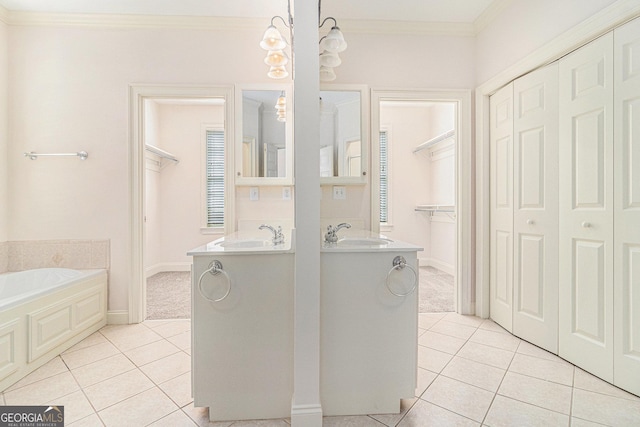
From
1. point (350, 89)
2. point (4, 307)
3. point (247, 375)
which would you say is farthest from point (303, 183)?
point (4, 307)

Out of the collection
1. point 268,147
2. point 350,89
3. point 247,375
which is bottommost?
point 247,375

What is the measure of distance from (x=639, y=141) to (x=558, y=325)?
3.87ft

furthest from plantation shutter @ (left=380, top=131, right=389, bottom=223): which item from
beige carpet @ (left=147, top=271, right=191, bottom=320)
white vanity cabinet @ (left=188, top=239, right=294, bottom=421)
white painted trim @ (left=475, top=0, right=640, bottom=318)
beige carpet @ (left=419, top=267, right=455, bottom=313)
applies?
white vanity cabinet @ (left=188, top=239, right=294, bottom=421)

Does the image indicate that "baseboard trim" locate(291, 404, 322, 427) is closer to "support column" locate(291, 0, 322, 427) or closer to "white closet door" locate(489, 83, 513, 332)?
"support column" locate(291, 0, 322, 427)

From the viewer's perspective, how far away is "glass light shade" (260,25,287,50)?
2.07 metres

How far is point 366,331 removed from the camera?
4.63 ft

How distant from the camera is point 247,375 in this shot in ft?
4.54

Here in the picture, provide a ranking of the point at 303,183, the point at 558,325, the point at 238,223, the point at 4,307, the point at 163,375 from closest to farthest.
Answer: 1. the point at 303,183
2. the point at 4,307
3. the point at 163,375
4. the point at 558,325
5. the point at 238,223

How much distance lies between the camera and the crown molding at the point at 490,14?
7.59 ft

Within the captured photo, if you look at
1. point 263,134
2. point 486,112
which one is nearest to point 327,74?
point 263,134

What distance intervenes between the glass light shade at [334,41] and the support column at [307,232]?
0.94m

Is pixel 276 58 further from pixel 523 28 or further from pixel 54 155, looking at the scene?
pixel 54 155

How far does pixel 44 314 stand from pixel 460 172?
10.7 ft

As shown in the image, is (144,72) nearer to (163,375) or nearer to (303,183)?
(303,183)
